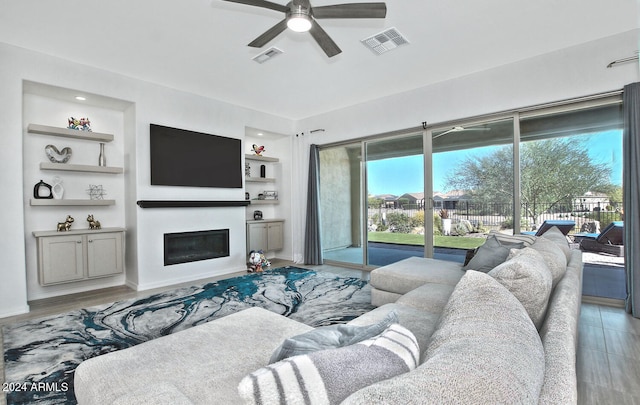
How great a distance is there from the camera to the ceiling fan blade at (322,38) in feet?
8.05

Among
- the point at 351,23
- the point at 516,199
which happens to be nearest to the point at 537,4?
the point at 351,23

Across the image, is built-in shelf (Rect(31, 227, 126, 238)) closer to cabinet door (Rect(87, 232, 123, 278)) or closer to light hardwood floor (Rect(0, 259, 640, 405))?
cabinet door (Rect(87, 232, 123, 278))

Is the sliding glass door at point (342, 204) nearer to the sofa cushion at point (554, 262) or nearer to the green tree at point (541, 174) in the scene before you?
the green tree at point (541, 174)

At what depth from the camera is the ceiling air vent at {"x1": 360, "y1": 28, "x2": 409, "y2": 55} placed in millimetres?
3120

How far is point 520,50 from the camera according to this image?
3.51 m

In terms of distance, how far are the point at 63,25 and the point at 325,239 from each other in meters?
4.60

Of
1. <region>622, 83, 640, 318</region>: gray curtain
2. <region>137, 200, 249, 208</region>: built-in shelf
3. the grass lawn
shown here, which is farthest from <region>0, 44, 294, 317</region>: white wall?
<region>622, 83, 640, 318</region>: gray curtain

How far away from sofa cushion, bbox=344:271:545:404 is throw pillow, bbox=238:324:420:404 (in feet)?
0.28

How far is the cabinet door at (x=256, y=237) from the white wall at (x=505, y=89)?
219 cm

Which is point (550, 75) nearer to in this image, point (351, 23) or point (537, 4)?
point (537, 4)

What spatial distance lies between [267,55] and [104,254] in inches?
127

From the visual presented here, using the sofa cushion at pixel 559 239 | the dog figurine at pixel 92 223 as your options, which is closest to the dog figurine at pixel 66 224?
the dog figurine at pixel 92 223

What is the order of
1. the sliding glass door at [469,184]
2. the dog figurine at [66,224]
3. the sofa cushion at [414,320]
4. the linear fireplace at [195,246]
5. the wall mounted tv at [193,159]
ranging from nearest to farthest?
the sofa cushion at [414,320]
the dog figurine at [66,224]
the sliding glass door at [469,184]
the wall mounted tv at [193,159]
the linear fireplace at [195,246]

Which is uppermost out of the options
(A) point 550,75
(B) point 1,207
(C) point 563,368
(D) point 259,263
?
(A) point 550,75
